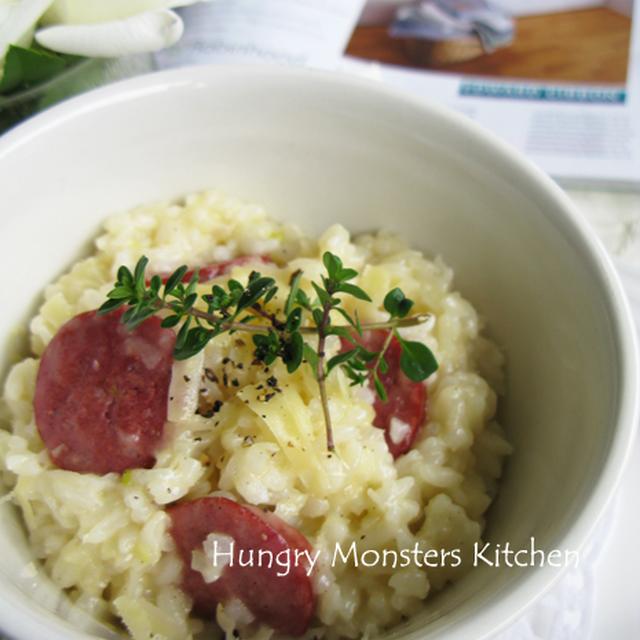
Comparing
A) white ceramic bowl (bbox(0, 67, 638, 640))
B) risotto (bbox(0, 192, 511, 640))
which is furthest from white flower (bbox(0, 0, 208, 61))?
risotto (bbox(0, 192, 511, 640))

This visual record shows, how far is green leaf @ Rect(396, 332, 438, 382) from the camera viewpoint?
109 centimetres

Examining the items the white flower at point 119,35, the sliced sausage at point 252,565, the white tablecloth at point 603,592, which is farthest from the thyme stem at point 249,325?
the white flower at point 119,35

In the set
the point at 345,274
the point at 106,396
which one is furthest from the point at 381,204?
the point at 106,396

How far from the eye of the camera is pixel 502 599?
876mm

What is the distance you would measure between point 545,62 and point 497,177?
1133mm

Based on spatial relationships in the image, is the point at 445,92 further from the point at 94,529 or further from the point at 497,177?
the point at 94,529

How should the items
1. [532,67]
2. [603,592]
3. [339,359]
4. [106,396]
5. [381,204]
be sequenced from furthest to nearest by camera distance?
[532,67], [381,204], [603,592], [106,396], [339,359]

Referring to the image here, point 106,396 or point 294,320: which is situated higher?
point 294,320

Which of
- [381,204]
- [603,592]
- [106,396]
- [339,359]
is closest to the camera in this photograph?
[339,359]

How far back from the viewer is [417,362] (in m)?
1.09

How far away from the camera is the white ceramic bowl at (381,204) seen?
1.07 metres

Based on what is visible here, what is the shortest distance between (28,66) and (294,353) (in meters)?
0.87

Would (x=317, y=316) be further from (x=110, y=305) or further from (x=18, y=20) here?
(x=18, y=20)

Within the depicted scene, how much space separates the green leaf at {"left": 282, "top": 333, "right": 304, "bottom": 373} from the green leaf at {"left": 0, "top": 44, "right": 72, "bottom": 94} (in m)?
0.83
